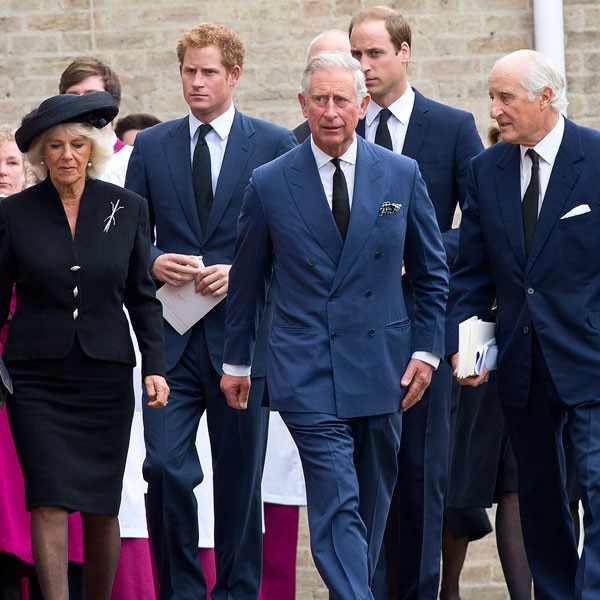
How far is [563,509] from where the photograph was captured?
6332mm

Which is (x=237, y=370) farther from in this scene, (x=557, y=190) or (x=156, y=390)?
(x=557, y=190)

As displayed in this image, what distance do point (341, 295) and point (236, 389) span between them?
→ 2.17ft

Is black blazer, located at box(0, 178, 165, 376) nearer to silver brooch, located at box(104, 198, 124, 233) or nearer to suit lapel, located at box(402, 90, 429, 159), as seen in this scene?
silver brooch, located at box(104, 198, 124, 233)

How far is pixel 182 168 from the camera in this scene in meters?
6.79

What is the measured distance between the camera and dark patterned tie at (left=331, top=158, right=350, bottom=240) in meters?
5.97

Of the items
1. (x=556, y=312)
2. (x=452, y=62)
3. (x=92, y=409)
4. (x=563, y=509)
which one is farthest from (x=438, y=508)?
(x=452, y=62)

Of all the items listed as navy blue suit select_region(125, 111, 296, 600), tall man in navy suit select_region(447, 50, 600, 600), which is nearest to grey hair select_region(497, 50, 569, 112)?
tall man in navy suit select_region(447, 50, 600, 600)

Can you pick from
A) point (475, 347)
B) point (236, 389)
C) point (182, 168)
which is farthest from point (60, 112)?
point (475, 347)

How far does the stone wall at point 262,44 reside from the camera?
34.9 feet

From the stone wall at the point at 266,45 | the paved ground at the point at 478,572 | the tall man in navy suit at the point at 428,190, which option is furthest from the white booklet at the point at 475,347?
the paved ground at the point at 478,572

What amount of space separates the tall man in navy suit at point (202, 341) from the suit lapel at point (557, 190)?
48.1 inches

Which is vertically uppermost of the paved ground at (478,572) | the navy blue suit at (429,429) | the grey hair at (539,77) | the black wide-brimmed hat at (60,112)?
the grey hair at (539,77)

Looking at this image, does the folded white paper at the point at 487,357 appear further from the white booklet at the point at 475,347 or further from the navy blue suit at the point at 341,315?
the navy blue suit at the point at 341,315

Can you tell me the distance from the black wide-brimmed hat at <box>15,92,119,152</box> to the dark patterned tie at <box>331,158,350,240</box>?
913mm
